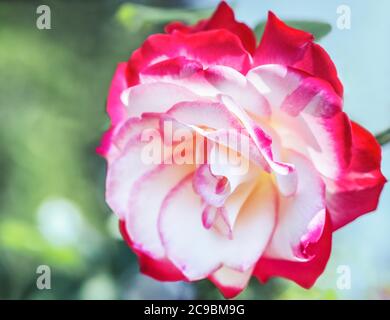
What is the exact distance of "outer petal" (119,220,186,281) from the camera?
795mm

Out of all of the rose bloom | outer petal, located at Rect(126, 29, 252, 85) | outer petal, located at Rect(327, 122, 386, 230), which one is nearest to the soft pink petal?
the rose bloom

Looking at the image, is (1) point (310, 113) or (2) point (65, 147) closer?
(1) point (310, 113)

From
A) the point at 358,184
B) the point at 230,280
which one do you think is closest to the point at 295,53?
the point at 358,184

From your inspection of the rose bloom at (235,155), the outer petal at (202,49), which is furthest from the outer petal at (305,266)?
the outer petal at (202,49)

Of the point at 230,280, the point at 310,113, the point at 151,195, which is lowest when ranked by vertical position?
the point at 230,280

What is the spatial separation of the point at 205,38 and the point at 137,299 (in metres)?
0.38

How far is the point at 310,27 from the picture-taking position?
Answer: 0.80 m

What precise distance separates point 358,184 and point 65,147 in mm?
404

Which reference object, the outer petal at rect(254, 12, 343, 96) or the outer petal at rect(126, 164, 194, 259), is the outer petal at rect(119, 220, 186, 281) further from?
the outer petal at rect(254, 12, 343, 96)

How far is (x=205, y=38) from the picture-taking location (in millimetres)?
754

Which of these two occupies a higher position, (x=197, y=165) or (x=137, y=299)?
(x=197, y=165)

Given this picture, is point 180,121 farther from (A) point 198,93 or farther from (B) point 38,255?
(B) point 38,255

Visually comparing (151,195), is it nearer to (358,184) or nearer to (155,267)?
(155,267)

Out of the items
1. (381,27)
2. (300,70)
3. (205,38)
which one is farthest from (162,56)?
(381,27)
